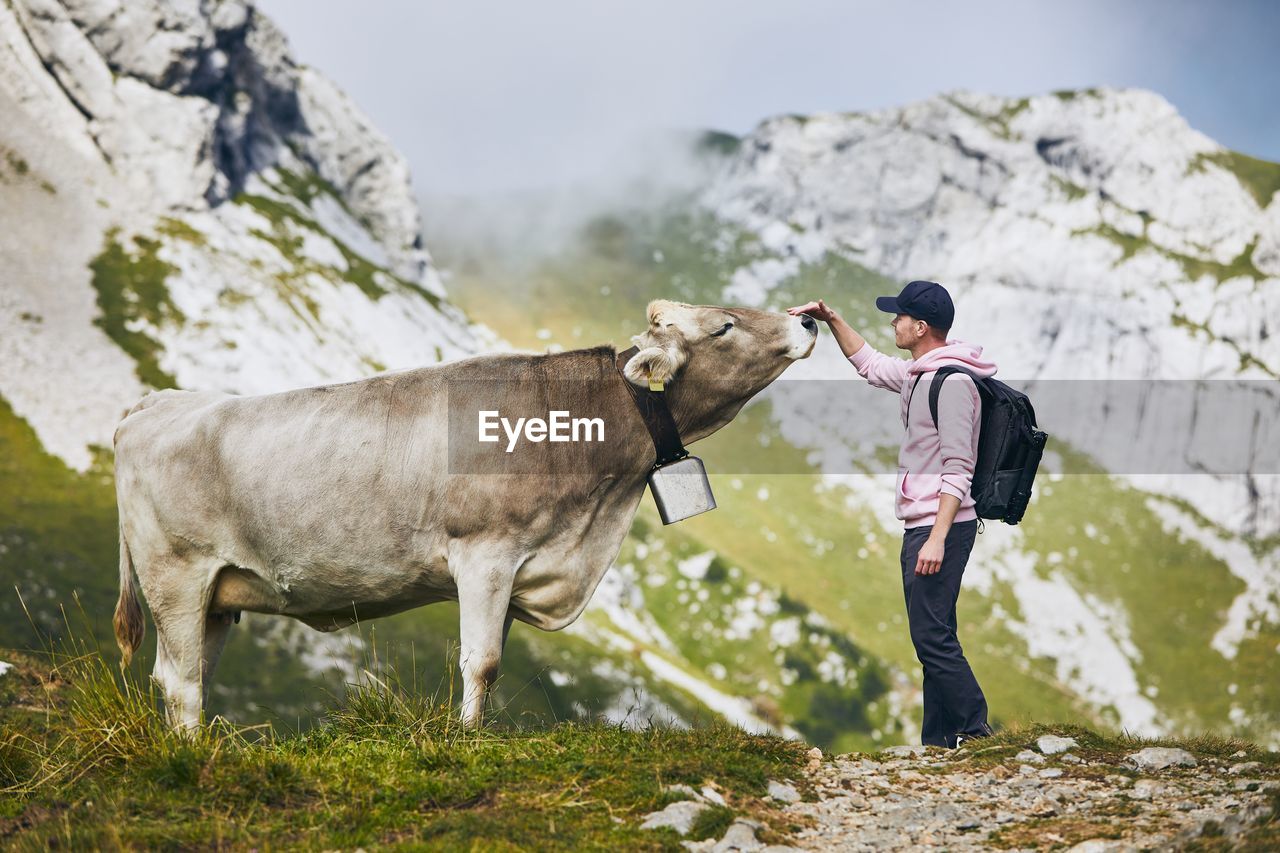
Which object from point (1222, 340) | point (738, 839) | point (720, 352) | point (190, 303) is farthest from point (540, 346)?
point (738, 839)

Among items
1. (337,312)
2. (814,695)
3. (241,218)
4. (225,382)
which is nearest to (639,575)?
(814,695)

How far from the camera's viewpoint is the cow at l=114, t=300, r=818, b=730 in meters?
8.93

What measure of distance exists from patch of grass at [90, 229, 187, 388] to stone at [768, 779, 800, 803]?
87627mm

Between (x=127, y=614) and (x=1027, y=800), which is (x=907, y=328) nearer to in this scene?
(x=1027, y=800)

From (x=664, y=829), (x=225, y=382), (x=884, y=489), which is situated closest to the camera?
(x=664, y=829)

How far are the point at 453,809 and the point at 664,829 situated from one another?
1.42m

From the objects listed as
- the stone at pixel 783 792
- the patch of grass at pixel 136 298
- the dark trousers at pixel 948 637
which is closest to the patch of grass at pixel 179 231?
the patch of grass at pixel 136 298

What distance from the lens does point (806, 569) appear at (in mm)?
143500

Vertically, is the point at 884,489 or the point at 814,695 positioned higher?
the point at 884,489

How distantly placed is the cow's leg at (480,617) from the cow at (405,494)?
1cm

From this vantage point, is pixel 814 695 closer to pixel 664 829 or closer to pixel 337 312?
pixel 337 312

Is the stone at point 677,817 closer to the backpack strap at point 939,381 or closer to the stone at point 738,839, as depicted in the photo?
the stone at point 738,839

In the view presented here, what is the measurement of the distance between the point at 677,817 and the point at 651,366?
4.19 metres

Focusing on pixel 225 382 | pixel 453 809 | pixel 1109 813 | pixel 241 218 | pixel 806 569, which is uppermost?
pixel 241 218
